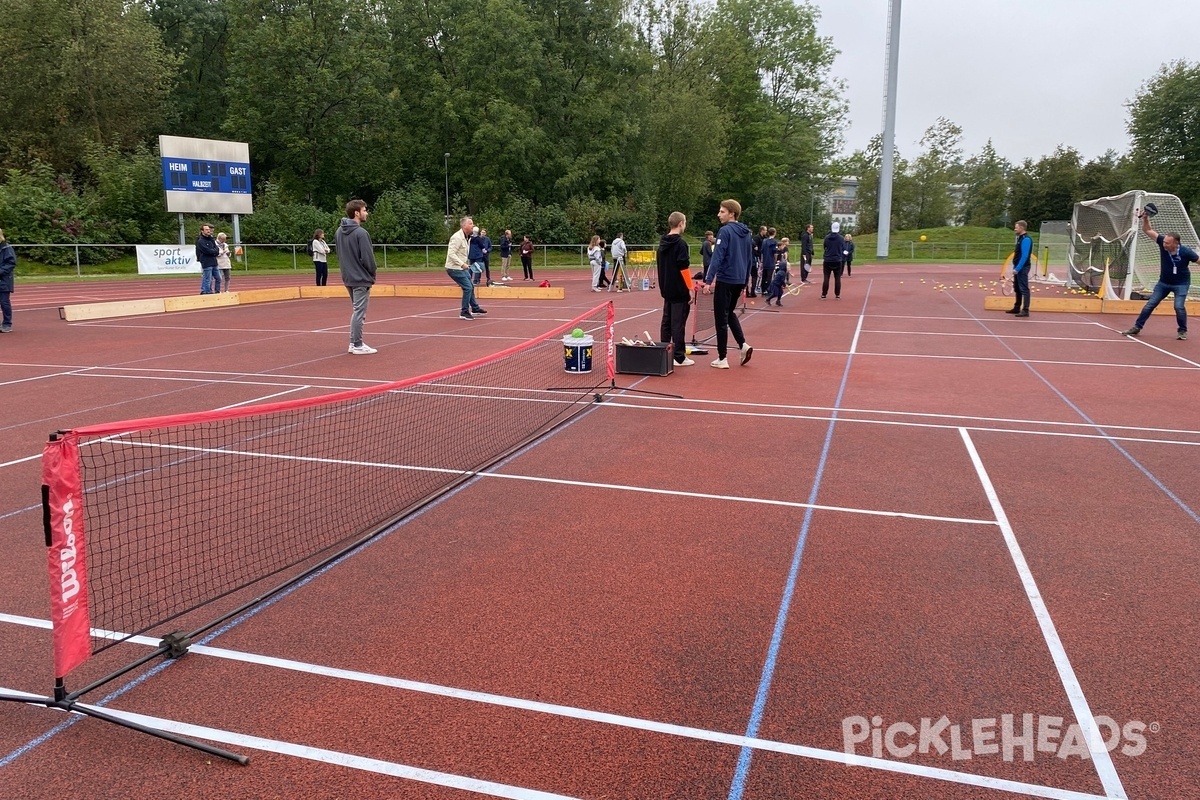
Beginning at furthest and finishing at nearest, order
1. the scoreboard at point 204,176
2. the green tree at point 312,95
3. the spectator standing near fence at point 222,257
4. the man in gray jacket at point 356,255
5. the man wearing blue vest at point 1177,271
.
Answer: the green tree at point 312,95 → the scoreboard at point 204,176 → the spectator standing near fence at point 222,257 → the man wearing blue vest at point 1177,271 → the man in gray jacket at point 356,255

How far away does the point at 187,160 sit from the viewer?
107 feet

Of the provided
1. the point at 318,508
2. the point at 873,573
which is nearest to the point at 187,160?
the point at 318,508

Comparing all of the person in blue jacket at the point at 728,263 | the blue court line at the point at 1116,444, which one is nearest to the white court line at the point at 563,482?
the blue court line at the point at 1116,444

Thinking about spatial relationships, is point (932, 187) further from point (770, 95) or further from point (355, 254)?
point (355, 254)

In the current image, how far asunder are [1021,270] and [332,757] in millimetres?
19574

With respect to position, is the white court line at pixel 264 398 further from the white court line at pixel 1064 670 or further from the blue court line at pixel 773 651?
the white court line at pixel 1064 670

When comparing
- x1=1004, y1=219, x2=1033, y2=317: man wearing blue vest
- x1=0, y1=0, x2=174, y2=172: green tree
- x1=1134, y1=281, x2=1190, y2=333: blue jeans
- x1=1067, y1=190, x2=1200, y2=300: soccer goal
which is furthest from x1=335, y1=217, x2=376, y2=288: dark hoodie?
x1=0, y1=0, x2=174, y2=172: green tree

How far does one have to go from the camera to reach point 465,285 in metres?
17.9

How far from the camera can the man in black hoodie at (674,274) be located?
11.1 metres

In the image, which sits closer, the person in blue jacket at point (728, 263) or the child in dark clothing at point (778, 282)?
the person in blue jacket at point (728, 263)

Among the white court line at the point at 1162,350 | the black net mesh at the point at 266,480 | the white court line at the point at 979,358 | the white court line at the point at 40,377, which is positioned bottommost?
the black net mesh at the point at 266,480

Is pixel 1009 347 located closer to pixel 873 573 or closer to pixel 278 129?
pixel 873 573

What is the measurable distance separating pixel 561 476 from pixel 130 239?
39294 mm

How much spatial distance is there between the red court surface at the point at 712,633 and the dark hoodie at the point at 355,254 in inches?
156
